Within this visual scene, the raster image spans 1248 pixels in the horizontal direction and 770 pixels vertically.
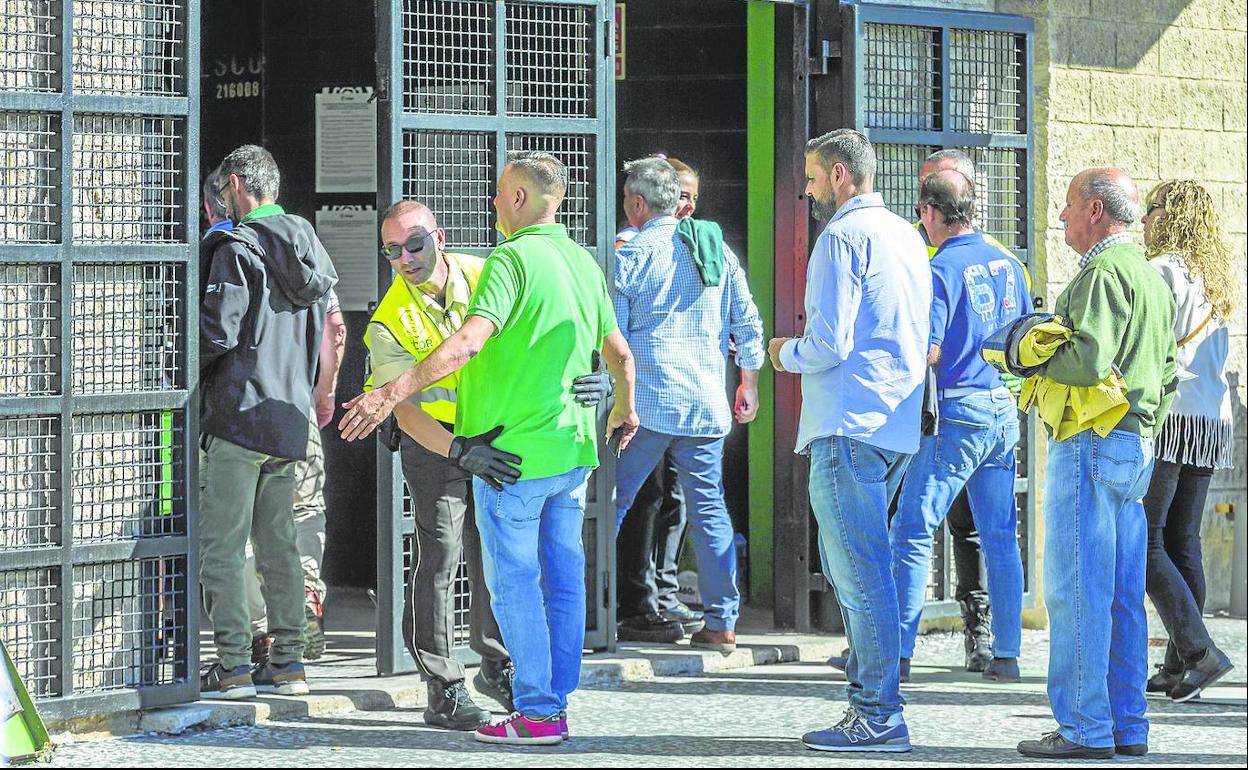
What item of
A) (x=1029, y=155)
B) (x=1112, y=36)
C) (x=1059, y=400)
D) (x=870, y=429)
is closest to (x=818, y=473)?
(x=870, y=429)

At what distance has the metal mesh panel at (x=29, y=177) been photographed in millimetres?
6602

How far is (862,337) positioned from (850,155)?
62 centimetres

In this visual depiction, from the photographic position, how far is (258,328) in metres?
7.26

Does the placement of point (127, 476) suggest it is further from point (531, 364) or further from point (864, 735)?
point (864, 735)

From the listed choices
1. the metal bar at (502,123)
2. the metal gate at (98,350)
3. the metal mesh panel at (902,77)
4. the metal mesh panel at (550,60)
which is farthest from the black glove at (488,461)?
the metal mesh panel at (902,77)

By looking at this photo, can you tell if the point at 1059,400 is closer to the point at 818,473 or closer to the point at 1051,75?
the point at 818,473

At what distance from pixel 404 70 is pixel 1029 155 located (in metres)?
3.16

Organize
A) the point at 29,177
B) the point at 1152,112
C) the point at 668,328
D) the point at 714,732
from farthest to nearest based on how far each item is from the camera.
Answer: the point at 1152,112, the point at 668,328, the point at 714,732, the point at 29,177

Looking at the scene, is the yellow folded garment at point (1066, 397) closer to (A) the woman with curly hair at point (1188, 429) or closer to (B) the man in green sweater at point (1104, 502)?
(B) the man in green sweater at point (1104, 502)

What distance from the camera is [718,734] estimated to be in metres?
7.04

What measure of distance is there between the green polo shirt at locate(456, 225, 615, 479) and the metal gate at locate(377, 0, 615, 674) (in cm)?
109

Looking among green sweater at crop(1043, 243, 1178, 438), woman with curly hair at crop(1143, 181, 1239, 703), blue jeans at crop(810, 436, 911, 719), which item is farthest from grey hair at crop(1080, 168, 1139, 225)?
woman with curly hair at crop(1143, 181, 1239, 703)

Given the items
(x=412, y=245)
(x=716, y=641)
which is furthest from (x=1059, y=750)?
(x=412, y=245)

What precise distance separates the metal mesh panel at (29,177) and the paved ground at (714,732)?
1.72m
